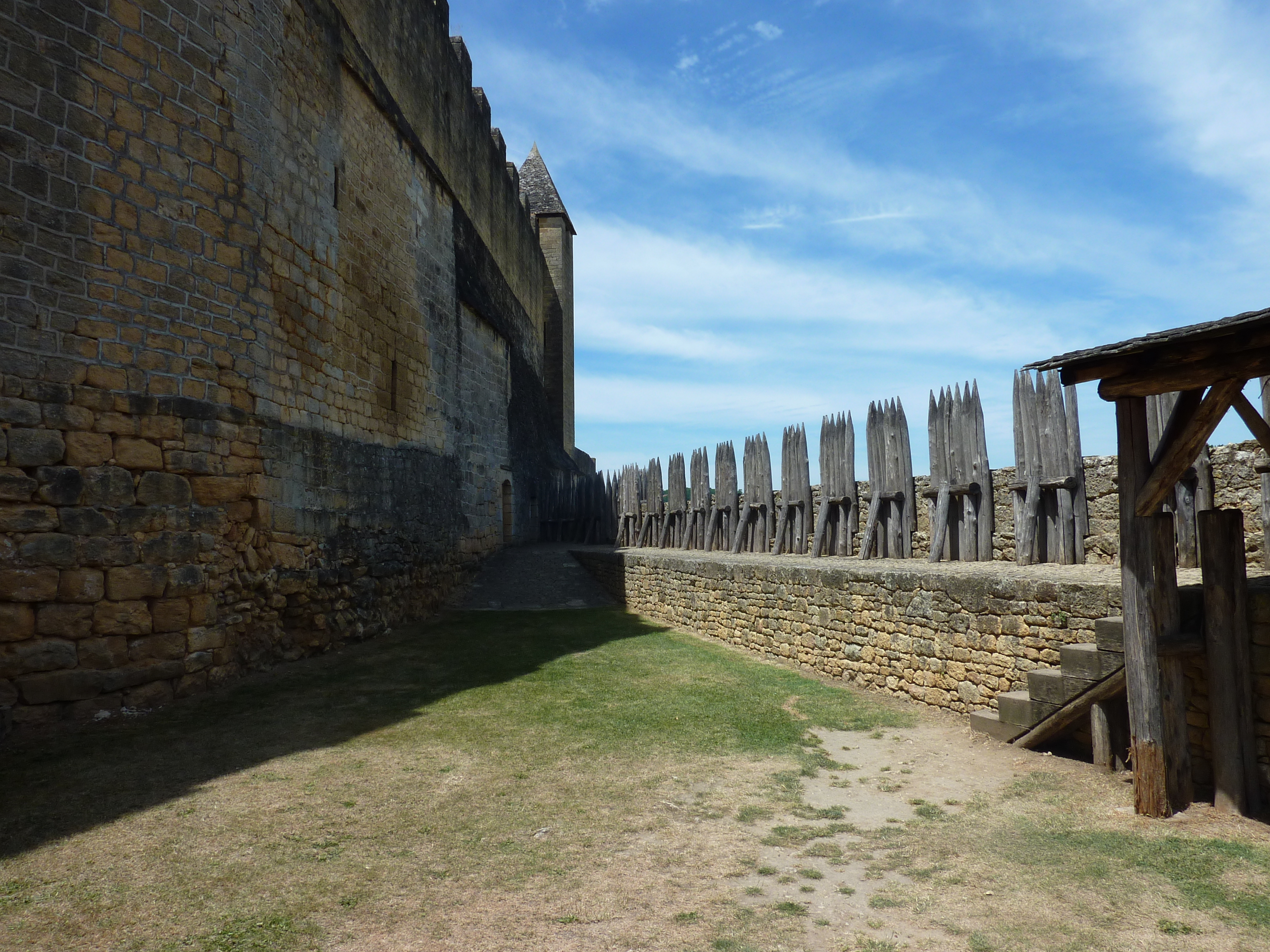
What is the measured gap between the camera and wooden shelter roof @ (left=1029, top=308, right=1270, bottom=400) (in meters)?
4.23

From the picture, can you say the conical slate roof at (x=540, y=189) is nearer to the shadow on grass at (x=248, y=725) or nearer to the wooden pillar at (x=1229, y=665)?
the shadow on grass at (x=248, y=725)

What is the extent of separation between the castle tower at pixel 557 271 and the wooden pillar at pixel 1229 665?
22707mm

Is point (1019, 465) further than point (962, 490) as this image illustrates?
No

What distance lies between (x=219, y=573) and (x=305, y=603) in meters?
1.72

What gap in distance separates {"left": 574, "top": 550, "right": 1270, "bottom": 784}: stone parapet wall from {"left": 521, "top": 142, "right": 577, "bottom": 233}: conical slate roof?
1934cm

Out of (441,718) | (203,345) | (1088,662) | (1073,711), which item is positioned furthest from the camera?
(203,345)

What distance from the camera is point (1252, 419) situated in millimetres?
4699

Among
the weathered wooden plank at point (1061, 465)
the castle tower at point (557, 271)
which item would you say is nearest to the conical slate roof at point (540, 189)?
the castle tower at point (557, 271)

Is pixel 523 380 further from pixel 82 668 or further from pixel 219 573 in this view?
pixel 82 668

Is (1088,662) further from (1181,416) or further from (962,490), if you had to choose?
(962,490)

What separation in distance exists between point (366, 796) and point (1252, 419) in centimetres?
584

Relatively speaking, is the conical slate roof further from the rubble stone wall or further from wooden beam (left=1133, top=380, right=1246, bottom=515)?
wooden beam (left=1133, top=380, right=1246, bottom=515)

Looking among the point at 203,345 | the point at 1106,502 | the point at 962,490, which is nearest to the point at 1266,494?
the point at 1106,502

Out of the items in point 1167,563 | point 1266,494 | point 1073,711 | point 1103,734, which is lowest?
point 1103,734
